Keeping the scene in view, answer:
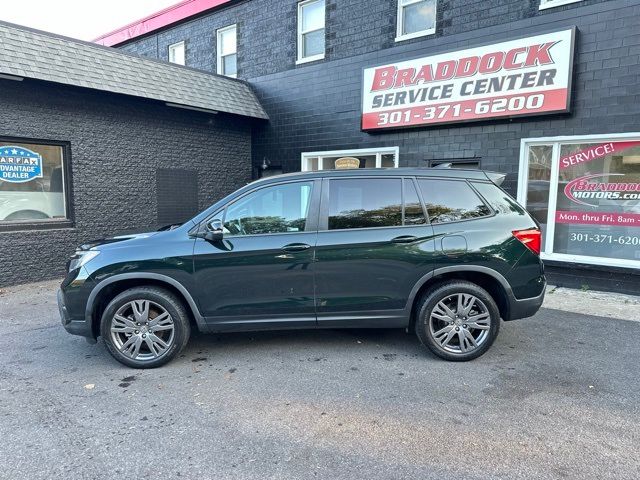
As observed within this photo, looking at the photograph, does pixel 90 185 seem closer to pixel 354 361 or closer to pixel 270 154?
pixel 270 154

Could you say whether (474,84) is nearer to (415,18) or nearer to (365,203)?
(415,18)

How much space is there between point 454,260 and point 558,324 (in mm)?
2326

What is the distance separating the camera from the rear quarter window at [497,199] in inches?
168

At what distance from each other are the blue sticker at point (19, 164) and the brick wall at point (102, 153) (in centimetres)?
34

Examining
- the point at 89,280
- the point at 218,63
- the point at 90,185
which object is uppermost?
the point at 218,63

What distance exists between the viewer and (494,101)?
292 inches

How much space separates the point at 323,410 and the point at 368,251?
4.91ft

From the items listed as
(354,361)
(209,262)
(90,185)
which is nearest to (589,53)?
(354,361)

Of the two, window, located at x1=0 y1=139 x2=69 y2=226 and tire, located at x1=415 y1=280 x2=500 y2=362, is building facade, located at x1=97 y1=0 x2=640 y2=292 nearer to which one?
tire, located at x1=415 y1=280 x2=500 y2=362

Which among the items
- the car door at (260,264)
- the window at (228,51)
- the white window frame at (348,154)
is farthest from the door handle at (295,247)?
the window at (228,51)

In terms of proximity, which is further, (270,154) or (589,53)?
(270,154)

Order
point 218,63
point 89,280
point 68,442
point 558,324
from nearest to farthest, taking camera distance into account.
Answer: point 68,442
point 89,280
point 558,324
point 218,63

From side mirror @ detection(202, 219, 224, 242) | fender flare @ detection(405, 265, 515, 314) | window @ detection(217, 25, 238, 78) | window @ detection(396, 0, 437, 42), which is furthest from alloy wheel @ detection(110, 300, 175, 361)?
window @ detection(217, 25, 238, 78)

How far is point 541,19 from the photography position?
7016mm
